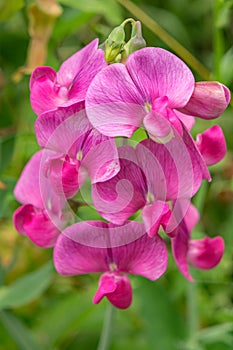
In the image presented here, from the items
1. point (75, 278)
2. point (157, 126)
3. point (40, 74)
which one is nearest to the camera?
point (157, 126)

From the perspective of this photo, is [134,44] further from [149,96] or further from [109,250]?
[109,250]

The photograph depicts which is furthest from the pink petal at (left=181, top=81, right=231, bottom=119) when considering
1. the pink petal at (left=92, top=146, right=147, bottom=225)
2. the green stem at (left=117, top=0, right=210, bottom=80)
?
the green stem at (left=117, top=0, right=210, bottom=80)

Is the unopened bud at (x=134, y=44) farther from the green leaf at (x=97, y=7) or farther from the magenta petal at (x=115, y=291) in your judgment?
the green leaf at (x=97, y=7)

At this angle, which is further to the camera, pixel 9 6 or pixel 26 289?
pixel 9 6

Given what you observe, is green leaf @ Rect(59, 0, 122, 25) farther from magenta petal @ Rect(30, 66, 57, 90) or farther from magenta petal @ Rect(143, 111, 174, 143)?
magenta petal @ Rect(143, 111, 174, 143)

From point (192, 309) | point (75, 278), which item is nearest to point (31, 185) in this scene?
→ point (192, 309)

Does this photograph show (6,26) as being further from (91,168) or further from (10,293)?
(91,168)

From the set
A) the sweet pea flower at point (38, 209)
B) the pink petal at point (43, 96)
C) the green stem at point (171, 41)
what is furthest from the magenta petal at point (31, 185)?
the green stem at point (171, 41)
